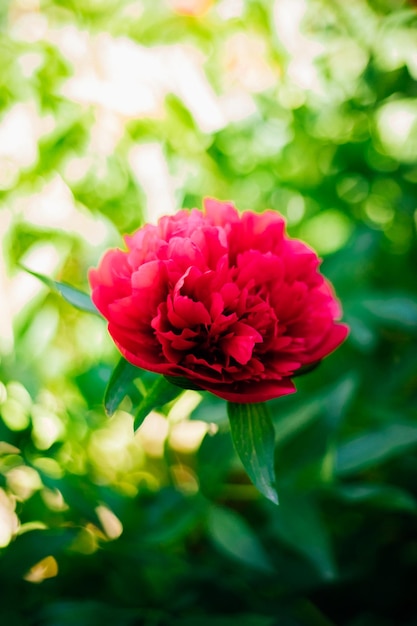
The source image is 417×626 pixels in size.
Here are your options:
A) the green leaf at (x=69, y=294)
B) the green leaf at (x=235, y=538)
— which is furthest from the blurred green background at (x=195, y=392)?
the green leaf at (x=69, y=294)

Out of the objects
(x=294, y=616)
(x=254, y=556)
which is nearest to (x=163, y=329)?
(x=254, y=556)

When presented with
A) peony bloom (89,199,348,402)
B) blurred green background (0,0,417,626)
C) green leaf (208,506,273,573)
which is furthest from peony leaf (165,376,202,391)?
green leaf (208,506,273,573)

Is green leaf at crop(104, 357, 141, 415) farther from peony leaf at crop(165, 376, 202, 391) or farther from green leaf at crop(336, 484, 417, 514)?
green leaf at crop(336, 484, 417, 514)

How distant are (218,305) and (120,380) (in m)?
0.10

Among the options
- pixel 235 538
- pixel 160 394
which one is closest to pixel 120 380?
pixel 160 394

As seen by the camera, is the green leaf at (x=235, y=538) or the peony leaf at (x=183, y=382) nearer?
the peony leaf at (x=183, y=382)

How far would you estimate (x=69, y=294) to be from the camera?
0.46 metres

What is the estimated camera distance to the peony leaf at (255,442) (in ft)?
1.31

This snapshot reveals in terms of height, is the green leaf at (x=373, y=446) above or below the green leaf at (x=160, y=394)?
below

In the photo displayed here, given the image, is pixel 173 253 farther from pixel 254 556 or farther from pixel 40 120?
pixel 40 120

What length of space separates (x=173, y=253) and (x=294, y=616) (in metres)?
0.54

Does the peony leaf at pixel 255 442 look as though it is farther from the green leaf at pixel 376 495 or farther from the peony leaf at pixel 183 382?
the green leaf at pixel 376 495

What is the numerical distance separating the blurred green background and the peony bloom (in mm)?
205

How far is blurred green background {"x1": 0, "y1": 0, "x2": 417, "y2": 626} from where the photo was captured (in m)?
0.67
